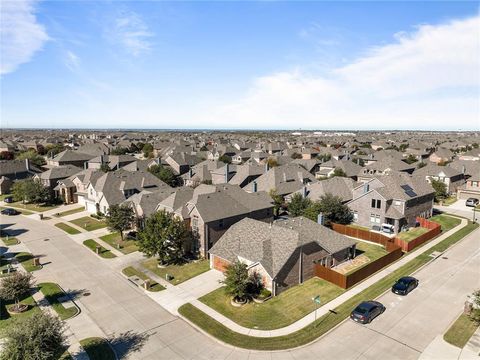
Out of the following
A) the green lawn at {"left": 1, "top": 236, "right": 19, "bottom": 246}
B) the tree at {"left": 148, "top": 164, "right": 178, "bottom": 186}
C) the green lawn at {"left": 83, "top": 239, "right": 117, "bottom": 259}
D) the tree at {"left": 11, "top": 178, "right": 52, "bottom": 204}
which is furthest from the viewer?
the tree at {"left": 148, "top": 164, "right": 178, "bottom": 186}

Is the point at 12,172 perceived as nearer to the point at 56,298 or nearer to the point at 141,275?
the point at 56,298

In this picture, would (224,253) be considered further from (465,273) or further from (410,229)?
(410,229)

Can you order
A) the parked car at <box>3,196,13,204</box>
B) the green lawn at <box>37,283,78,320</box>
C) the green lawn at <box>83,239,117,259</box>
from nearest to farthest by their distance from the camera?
the green lawn at <box>37,283,78,320</box>, the green lawn at <box>83,239,117,259</box>, the parked car at <box>3,196,13,204</box>

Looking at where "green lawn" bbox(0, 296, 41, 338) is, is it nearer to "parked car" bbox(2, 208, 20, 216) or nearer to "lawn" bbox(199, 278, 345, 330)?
"lawn" bbox(199, 278, 345, 330)

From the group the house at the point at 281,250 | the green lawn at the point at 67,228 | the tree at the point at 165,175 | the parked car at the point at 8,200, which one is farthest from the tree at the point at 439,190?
the parked car at the point at 8,200

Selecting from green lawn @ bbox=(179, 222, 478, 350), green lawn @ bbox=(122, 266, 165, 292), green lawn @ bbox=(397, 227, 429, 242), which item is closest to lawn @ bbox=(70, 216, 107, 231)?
green lawn @ bbox=(122, 266, 165, 292)

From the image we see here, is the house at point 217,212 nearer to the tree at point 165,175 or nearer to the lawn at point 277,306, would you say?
the lawn at point 277,306
